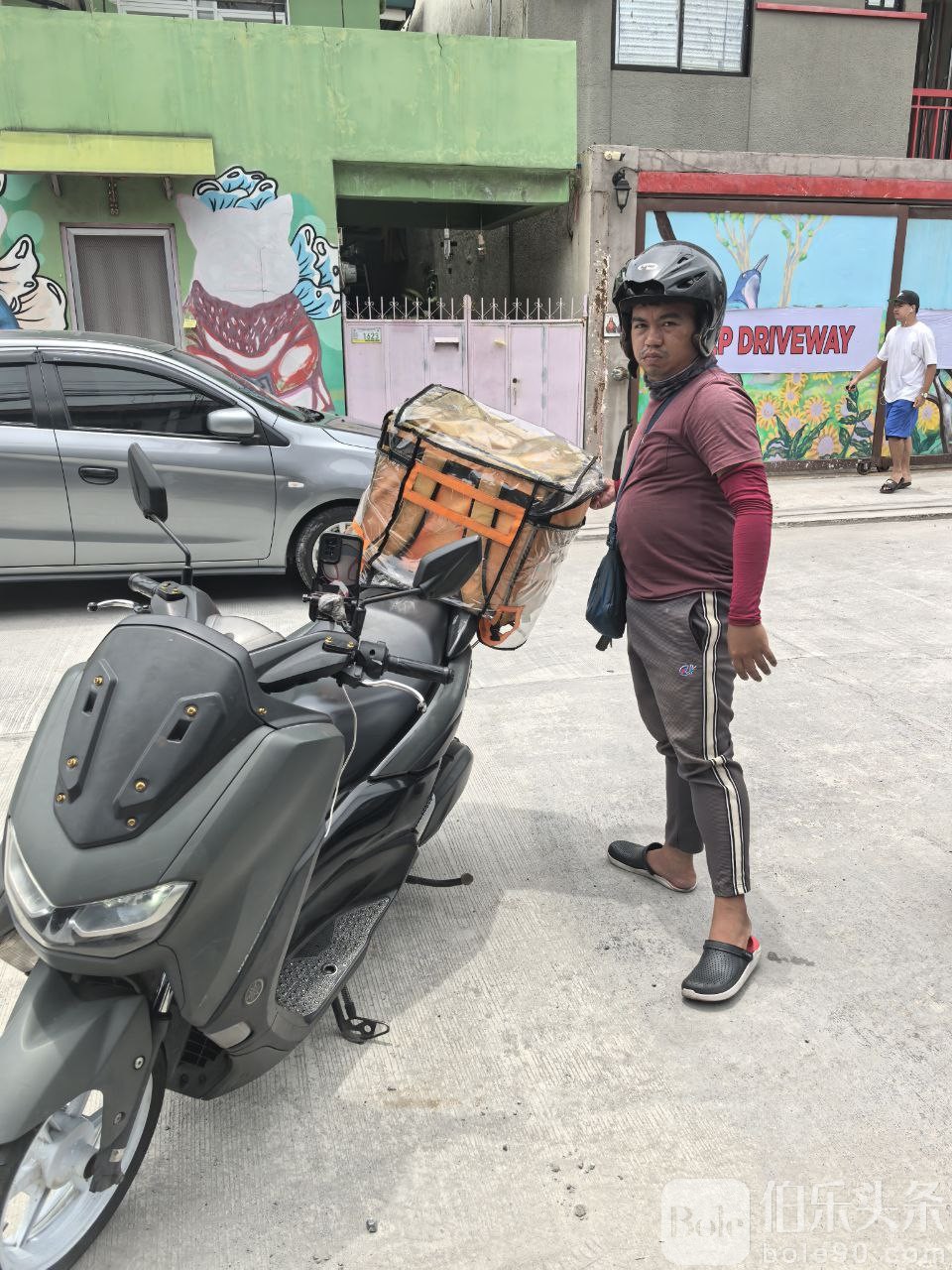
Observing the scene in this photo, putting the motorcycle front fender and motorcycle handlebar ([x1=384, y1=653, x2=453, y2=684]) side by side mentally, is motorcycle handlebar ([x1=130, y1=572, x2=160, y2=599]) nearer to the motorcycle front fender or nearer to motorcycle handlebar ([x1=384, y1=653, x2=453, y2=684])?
motorcycle handlebar ([x1=384, y1=653, x2=453, y2=684])

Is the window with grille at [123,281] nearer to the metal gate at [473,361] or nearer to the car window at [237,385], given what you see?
the metal gate at [473,361]

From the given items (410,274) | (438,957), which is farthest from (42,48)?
(438,957)

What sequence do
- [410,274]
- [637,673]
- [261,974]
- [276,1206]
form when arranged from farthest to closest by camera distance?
[410,274]
[637,673]
[276,1206]
[261,974]

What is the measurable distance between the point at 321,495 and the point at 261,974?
4776mm

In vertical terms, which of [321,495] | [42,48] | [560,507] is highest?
[42,48]

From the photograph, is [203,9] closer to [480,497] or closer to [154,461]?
[154,461]

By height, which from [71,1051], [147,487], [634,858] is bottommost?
[634,858]

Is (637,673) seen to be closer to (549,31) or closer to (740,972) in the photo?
(740,972)

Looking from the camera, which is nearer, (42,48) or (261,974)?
(261,974)

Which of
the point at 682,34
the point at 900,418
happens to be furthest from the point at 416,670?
the point at 682,34

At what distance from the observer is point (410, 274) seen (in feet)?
52.6

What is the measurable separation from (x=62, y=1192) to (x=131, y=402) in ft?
16.8

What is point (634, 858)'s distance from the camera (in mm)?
3379

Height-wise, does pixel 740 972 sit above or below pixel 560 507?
below
